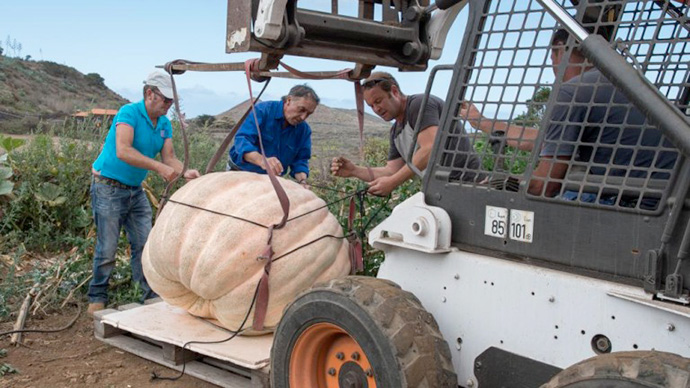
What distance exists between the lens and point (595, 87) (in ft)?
8.94

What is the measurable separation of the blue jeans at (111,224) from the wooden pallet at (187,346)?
2.49 ft

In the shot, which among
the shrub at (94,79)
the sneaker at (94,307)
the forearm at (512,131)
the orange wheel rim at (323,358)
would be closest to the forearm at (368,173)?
the orange wheel rim at (323,358)

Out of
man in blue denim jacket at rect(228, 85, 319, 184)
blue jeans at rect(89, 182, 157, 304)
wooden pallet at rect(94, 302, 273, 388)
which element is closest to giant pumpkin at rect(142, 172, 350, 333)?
wooden pallet at rect(94, 302, 273, 388)

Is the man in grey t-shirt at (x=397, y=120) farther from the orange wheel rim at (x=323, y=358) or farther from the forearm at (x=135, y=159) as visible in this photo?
the orange wheel rim at (x=323, y=358)

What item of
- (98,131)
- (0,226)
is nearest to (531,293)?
(0,226)

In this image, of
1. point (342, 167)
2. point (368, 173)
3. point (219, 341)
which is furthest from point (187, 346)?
point (368, 173)

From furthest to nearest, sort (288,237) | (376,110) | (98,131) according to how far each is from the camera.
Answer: (98,131), (376,110), (288,237)

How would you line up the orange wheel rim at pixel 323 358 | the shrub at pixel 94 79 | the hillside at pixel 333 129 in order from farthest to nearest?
the shrub at pixel 94 79, the hillside at pixel 333 129, the orange wheel rim at pixel 323 358

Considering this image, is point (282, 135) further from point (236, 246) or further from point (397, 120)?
point (236, 246)

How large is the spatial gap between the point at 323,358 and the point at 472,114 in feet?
4.66

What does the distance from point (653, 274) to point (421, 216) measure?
108cm

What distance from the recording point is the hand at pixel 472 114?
3158mm

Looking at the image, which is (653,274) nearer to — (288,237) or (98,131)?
(288,237)

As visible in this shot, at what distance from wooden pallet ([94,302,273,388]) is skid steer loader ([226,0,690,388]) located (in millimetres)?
746
